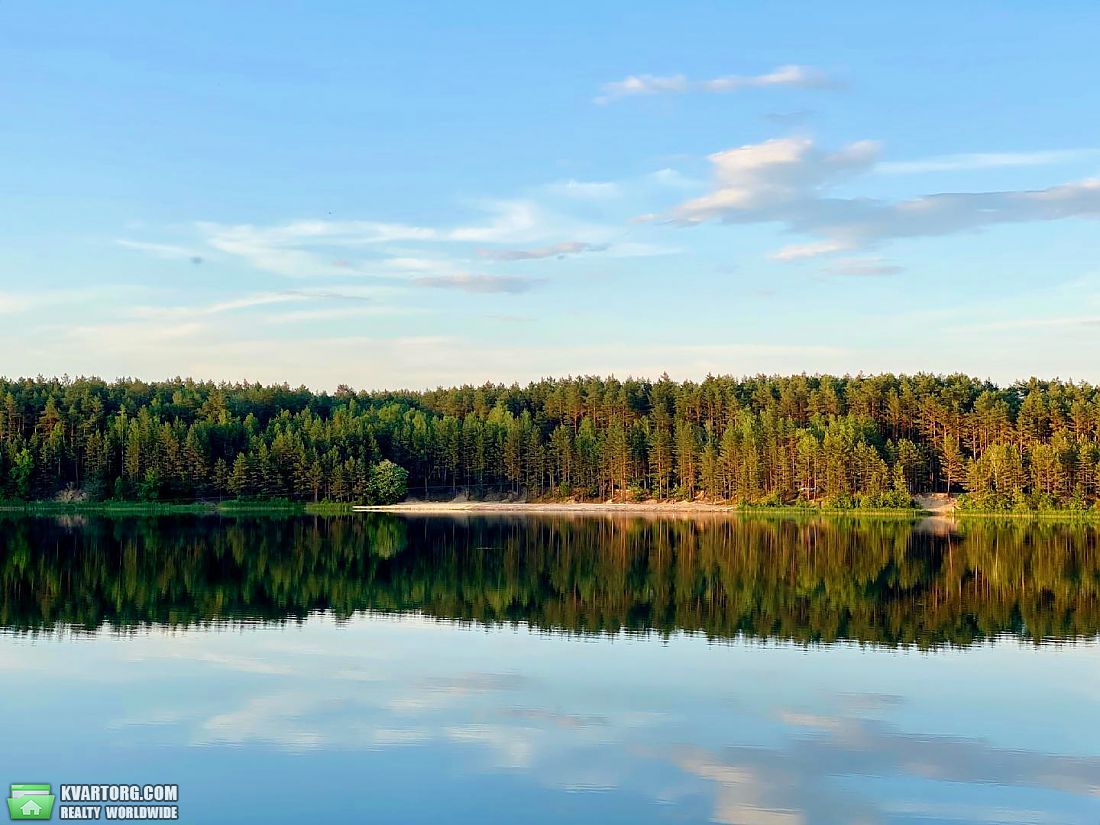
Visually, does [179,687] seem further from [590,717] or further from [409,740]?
[590,717]

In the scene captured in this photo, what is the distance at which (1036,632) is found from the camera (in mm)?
31859

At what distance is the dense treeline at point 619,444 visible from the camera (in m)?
114

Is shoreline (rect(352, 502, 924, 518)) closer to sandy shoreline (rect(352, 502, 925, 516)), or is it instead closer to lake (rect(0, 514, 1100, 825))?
sandy shoreline (rect(352, 502, 925, 516))

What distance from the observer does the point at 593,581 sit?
44375 millimetres

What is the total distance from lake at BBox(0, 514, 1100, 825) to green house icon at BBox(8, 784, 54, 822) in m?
1.25

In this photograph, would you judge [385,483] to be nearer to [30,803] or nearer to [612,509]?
[612,509]

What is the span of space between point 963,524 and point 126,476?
87488 mm

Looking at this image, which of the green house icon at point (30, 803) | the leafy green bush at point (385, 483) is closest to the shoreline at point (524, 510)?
the leafy green bush at point (385, 483)

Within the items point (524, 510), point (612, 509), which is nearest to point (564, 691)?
point (612, 509)

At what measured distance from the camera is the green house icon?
15445 mm

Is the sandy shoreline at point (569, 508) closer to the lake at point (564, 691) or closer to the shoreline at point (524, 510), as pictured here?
the shoreline at point (524, 510)

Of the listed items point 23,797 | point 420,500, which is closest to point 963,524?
point 420,500

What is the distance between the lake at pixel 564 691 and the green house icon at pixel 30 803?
125 cm

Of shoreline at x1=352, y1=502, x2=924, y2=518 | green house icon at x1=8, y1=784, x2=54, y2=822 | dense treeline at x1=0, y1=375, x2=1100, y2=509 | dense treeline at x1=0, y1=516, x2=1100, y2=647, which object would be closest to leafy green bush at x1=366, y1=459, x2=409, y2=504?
dense treeline at x1=0, y1=375, x2=1100, y2=509
